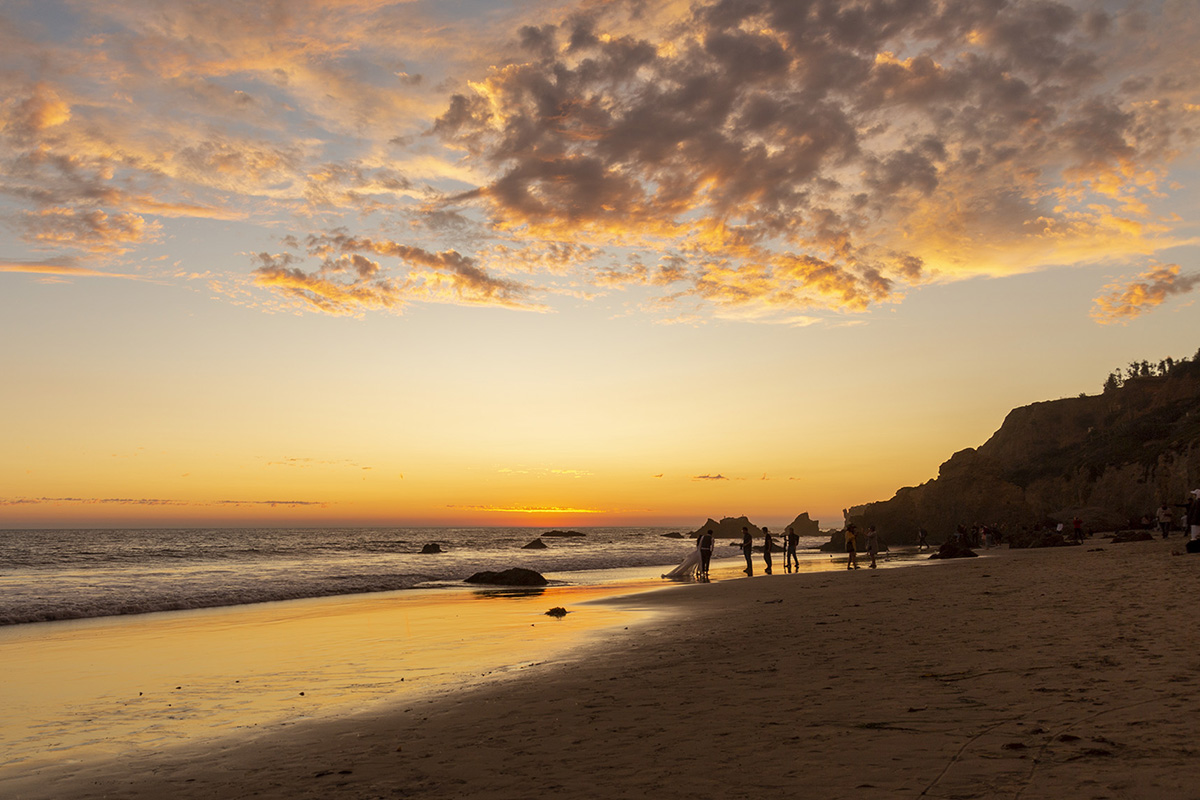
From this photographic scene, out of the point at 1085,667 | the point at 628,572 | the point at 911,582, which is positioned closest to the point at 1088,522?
the point at 628,572

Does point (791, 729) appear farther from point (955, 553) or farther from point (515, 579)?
point (955, 553)

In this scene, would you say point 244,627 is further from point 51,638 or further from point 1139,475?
point 1139,475

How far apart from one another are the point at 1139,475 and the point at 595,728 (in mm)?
76309

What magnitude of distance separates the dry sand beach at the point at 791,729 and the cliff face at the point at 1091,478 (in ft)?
185

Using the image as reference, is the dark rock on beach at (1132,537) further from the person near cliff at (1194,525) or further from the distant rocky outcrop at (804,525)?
the distant rocky outcrop at (804,525)

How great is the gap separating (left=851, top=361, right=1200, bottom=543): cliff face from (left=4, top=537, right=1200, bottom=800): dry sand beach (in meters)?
56.4

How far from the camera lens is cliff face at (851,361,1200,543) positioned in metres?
59.8

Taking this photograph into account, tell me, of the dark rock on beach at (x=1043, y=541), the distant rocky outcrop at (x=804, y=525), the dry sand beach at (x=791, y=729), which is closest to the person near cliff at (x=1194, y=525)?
the dry sand beach at (x=791, y=729)

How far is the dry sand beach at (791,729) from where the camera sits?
5.34m

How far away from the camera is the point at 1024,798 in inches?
182

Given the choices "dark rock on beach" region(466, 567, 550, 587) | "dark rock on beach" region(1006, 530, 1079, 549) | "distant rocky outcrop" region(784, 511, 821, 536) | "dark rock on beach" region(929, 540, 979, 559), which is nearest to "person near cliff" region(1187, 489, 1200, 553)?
"dark rock on beach" region(929, 540, 979, 559)

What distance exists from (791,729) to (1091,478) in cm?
8339

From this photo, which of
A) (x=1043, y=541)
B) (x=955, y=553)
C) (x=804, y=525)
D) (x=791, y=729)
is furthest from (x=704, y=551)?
(x=804, y=525)

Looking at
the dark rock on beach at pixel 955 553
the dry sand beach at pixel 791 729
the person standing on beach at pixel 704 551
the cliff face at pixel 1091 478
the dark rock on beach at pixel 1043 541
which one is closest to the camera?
the dry sand beach at pixel 791 729
